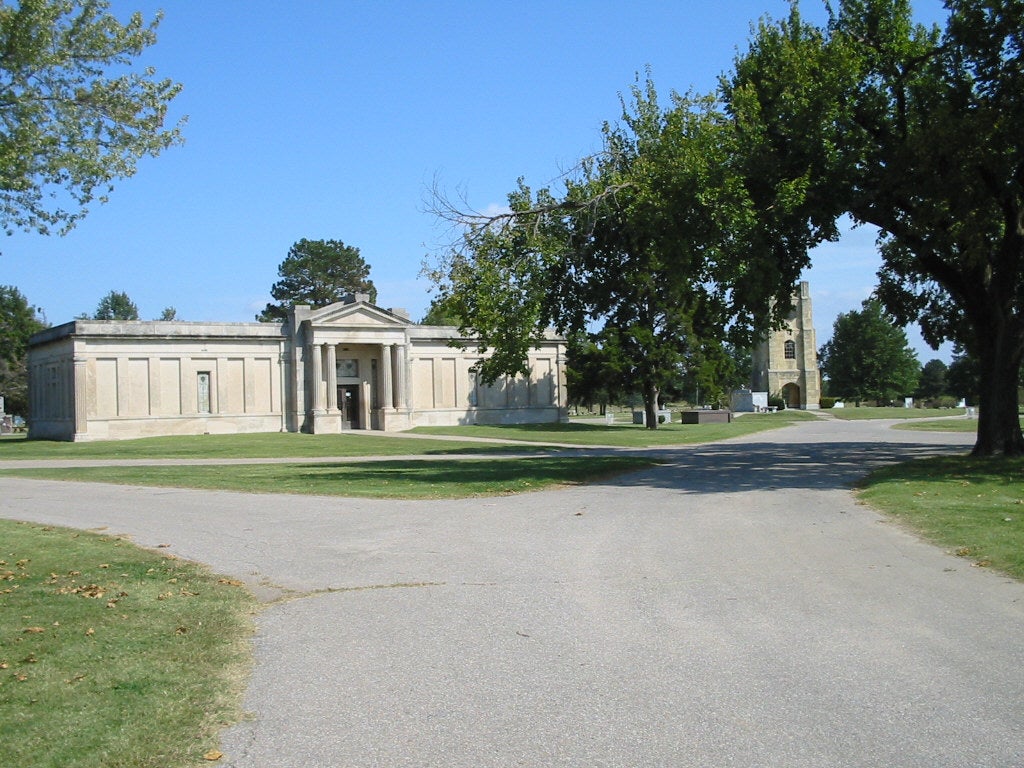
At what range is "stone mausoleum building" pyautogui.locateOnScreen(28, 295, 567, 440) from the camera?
2279 inches

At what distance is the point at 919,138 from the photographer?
2111 centimetres

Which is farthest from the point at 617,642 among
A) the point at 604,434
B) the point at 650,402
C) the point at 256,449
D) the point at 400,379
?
the point at 400,379

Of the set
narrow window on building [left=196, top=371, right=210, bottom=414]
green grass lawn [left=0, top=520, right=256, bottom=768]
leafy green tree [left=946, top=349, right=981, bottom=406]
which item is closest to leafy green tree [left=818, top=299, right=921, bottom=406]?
leafy green tree [left=946, top=349, right=981, bottom=406]

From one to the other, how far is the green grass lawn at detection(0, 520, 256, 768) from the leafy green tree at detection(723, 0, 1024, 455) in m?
16.9

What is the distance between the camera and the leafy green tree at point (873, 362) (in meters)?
120

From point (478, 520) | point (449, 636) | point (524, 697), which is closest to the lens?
point (524, 697)

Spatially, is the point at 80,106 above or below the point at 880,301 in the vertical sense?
above

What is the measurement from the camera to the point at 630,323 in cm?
5975

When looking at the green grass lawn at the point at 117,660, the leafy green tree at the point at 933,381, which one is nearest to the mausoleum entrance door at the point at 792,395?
the leafy green tree at the point at 933,381

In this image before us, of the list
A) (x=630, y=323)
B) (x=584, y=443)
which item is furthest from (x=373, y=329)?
(x=584, y=443)

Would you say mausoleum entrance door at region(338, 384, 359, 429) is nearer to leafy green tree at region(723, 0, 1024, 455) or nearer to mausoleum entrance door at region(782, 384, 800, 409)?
leafy green tree at region(723, 0, 1024, 455)

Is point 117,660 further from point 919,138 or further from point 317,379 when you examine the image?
point 317,379

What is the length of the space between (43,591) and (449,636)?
4.18m

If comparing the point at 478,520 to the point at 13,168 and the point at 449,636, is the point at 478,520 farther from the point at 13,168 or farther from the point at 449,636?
the point at 13,168
